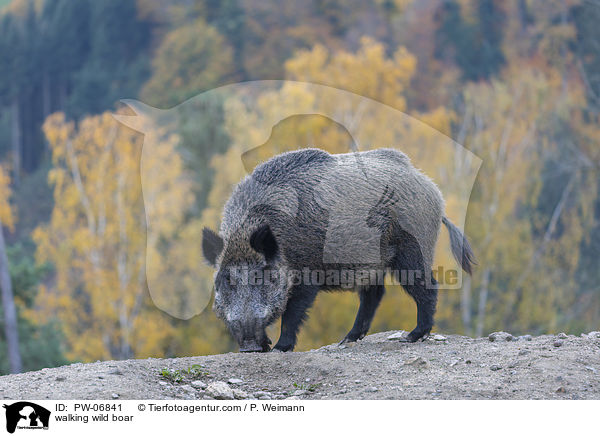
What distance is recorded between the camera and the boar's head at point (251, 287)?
7375 mm

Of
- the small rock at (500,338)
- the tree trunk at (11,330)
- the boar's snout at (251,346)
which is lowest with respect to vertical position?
the tree trunk at (11,330)

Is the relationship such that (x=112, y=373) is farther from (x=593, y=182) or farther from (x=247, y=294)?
(x=593, y=182)

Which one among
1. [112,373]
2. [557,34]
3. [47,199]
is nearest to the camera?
[112,373]

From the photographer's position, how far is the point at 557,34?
36750 mm

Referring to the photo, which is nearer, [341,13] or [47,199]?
[47,199]

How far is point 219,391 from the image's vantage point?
6.37m

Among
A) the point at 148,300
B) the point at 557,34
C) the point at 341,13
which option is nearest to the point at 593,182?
the point at 557,34

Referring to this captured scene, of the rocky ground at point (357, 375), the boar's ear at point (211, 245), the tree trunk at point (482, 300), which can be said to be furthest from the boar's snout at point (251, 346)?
the tree trunk at point (482, 300)

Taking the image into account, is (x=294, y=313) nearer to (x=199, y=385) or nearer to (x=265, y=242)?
(x=265, y=242)

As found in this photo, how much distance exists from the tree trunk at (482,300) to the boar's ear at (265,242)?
19.9 metres

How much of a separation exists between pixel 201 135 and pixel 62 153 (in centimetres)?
584

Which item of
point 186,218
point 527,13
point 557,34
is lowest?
point 186,218

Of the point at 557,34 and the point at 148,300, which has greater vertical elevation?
the point at 557,34
